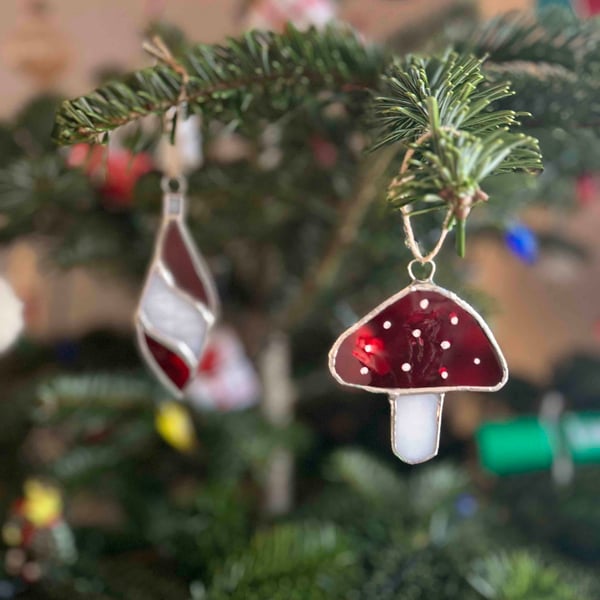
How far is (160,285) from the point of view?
40cm

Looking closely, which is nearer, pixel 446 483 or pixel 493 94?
pixel 493 94

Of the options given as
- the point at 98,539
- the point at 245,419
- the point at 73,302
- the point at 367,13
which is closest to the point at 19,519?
the point at 98,539

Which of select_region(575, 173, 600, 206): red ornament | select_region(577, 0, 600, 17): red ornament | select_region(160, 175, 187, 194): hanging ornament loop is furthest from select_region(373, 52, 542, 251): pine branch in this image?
select_region(577, 0, 600, 17): red ornament

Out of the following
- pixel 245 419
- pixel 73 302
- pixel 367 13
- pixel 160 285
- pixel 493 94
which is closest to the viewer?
pixel 493 94

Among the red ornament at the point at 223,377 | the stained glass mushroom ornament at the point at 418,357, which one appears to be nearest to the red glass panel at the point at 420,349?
the stained glass mushroom ornament at the point at 418,357

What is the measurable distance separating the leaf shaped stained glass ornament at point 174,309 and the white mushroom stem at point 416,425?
0.16 metres

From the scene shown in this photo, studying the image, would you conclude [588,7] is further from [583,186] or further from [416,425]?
[416,425]

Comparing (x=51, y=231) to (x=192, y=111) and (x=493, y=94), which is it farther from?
(x=493, y=94)

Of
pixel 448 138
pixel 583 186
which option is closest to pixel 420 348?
pixel 448 138

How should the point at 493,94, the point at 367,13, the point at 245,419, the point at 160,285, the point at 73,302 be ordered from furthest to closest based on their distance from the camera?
the point at 73,302
the point at 367,13
the point at 245,419
the point at 160,285
the point at 493,94

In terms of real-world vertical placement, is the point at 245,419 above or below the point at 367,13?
below

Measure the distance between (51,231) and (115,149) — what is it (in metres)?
0.15

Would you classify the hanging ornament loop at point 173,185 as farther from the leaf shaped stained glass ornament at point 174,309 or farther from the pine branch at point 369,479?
the pine branch at point 369,479

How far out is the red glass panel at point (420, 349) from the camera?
28 centimetres
